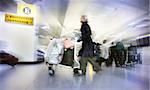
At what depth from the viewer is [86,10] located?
7.52 ft

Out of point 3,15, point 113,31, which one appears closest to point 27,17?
point 3,15

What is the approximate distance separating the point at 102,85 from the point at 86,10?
749 mm

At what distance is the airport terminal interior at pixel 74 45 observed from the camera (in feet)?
7.07

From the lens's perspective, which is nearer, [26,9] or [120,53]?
[26,9]

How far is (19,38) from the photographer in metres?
2.16

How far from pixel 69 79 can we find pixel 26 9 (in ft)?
2.54

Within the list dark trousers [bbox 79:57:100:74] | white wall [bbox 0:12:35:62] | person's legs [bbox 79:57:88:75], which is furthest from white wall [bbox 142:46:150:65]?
white wall [bbox 0:12:35:62]

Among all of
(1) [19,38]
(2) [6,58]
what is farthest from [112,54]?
(2) [6,58]

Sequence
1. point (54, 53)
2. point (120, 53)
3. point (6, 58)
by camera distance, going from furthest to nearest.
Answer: point (120, 53) < point (54, 53) < point (6, 58)

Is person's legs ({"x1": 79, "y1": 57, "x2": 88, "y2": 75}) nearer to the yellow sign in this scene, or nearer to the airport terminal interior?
the airport terminal interior

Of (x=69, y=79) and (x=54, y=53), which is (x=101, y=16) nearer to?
(x=54, y=53)

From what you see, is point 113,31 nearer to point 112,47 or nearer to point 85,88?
point 112,47

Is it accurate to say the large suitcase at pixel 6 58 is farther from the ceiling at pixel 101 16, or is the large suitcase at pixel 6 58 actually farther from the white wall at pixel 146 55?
the white wall at pixel 146 55

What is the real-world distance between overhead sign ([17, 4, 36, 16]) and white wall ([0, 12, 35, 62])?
121 millimetres
